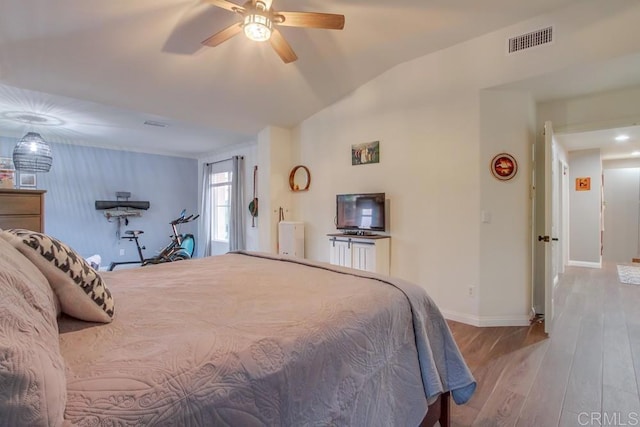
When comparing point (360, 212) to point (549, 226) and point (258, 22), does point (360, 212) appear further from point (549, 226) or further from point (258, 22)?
point (258, 22)

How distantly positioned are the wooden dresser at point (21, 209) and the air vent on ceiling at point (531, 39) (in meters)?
4.38

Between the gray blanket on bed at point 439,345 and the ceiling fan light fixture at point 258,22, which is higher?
the ceiling fan light fixture at point 258,22

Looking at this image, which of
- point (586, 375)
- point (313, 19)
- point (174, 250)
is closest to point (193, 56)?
point (313, 19)

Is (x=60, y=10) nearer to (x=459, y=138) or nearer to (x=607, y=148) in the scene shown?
(x=459, y=138)

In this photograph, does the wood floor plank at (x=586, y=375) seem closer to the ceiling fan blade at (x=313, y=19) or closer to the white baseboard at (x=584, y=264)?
the ceiling fan blade at (x=313, y=19)

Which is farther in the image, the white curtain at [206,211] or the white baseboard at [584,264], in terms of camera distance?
the white curtain at [206,211]

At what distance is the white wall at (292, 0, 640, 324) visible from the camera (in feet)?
9.18

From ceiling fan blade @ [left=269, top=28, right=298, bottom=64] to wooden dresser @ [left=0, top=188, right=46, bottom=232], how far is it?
2273 millimetres

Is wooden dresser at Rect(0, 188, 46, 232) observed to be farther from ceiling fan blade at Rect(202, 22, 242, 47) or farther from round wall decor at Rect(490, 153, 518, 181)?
round wall decor at Rect(490, 153, 518, 181)

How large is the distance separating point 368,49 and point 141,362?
11.7ft

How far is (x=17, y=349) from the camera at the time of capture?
58 centimetres

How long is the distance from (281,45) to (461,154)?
2119 mm

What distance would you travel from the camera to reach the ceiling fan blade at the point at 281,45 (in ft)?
8.07

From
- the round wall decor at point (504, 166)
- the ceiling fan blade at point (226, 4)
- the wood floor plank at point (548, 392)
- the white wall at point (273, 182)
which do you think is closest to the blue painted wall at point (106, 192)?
the white wall at point (273, 182)
